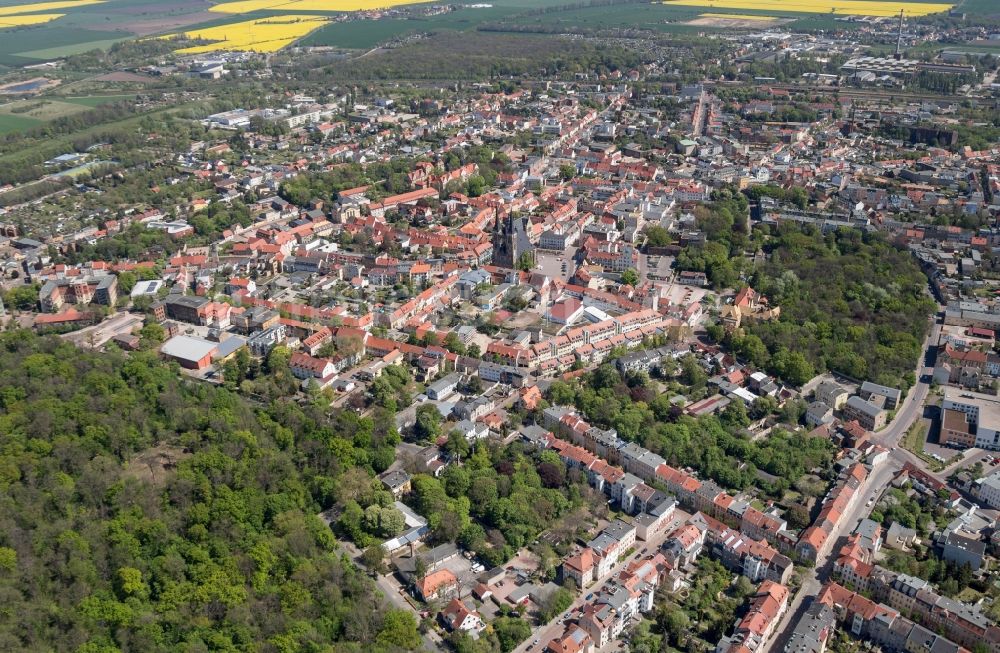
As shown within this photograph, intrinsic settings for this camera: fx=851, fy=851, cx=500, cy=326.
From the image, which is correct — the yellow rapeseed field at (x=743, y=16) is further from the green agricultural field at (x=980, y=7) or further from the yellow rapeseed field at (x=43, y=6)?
the yellow rapeseed field at (x=43, y=6)

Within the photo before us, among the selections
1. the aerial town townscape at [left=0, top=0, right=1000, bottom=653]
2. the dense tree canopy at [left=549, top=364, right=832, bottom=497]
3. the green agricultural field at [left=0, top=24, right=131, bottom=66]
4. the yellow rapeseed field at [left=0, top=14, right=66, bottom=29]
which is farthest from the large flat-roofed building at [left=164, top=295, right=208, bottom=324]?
the yellow rapeseed field at [left=0, top=14, right=66, bottom=29]

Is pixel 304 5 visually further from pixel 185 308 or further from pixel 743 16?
pixel 185 308

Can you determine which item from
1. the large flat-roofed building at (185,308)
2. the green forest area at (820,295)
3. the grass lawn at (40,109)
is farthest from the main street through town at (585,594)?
the grass lawn at (40,109)

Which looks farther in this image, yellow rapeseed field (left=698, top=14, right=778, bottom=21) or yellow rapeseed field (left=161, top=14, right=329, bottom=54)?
yellow rapeseed field (left=698, top=14, right=778, bottom=21)

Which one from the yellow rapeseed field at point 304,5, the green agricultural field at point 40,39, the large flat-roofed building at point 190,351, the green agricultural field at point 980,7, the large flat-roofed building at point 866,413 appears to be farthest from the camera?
the yellow rapeseed field at point 304,5

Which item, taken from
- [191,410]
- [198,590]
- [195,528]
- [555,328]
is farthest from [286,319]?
[198,590]

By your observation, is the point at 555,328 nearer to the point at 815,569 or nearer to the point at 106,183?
the point at 815,569

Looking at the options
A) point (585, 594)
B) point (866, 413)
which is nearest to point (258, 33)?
point (866, 413)

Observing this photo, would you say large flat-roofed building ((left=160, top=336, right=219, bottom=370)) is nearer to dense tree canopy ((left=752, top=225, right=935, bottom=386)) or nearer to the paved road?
dense tree canopy ((left=752, top=225, right=935, bottom=386))
